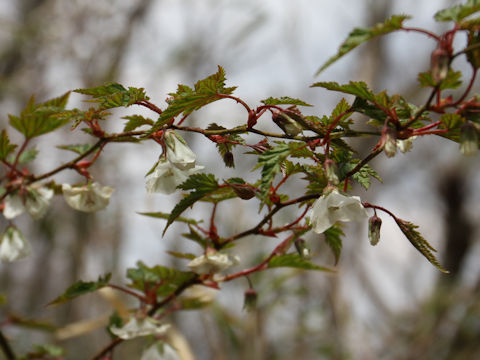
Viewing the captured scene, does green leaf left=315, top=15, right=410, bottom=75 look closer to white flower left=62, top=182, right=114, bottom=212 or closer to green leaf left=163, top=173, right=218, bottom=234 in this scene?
green leaf left=163, top=173, right=218, bottom=234

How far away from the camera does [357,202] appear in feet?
2.27

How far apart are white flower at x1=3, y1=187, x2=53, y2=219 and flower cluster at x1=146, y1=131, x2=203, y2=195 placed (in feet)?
0.95

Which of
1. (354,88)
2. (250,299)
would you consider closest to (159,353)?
(250,299)

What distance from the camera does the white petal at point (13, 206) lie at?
0.95 metres

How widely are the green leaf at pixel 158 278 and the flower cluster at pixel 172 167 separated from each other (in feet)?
0.69

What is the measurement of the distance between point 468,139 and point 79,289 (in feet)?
2.36

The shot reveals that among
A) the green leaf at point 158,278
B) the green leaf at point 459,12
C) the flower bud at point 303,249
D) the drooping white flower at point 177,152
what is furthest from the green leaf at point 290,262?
the green leaf at point 459,12

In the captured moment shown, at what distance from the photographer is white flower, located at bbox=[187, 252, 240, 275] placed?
83cm

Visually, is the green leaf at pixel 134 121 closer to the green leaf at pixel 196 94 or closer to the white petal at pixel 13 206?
the green leaf at pixel 196 94

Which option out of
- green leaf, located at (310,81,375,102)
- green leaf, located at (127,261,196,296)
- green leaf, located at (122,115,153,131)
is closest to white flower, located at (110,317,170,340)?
green leaf, located at (127,261,196,296)

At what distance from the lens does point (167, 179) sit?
2.60 feet

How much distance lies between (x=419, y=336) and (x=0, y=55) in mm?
4354

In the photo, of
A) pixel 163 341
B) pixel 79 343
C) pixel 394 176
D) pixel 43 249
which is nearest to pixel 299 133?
pixel 163 341

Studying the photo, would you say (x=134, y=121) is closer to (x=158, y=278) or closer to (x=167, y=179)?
(x=167, y=179)
